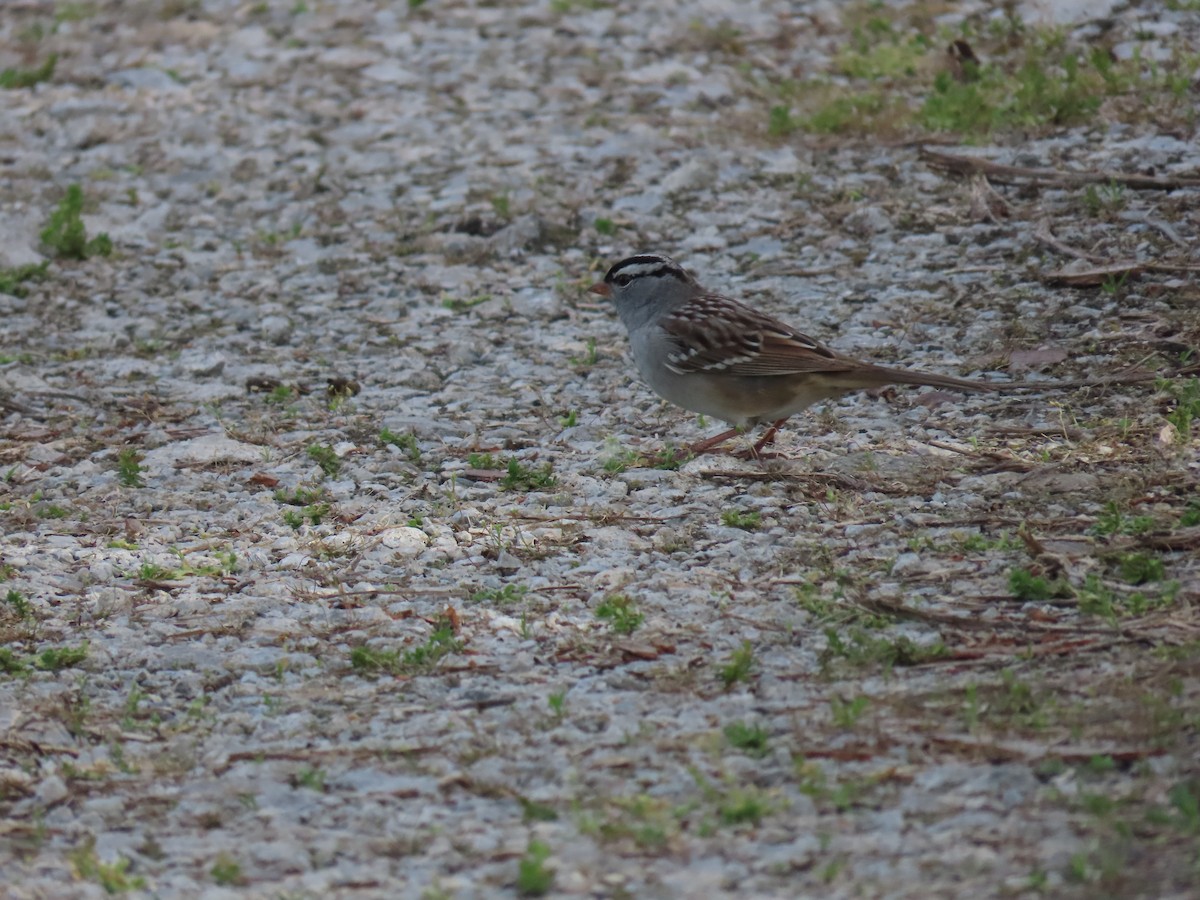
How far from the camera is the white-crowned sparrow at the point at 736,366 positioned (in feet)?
22.6

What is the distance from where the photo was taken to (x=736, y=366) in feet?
23.1

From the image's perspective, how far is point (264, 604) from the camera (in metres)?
5.89

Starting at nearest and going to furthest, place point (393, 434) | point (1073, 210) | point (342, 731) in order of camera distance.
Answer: point (342, 731) → point (393, 434) → point (1073, 210)

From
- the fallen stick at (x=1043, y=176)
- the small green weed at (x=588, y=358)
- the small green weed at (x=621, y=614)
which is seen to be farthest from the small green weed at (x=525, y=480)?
the fallen stick at (x=1043, y=176)

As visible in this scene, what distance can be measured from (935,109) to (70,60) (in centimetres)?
670

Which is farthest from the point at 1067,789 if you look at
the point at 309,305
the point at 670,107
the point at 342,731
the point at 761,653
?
the point at 670,107

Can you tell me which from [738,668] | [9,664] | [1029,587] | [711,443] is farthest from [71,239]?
[1029,587]

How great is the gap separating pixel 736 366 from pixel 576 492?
89 centimetres

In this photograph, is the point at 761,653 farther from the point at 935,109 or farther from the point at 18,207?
the point at 18,207

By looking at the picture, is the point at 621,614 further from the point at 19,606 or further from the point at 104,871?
the point at 19,606

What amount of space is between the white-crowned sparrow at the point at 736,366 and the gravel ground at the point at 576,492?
24cm

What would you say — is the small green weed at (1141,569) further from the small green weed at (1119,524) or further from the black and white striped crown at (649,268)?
the black and white striped crown at (649,268)

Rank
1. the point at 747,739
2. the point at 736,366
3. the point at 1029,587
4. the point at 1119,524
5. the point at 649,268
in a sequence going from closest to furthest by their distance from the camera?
the point at 747,739 < the point at 1029,587 < the point at 1119,524 < the point at 736,366 < the point at 649,268

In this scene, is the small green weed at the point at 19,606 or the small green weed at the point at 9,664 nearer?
the small green weed at the point at 9,664
